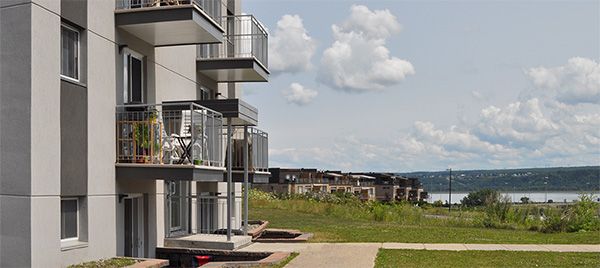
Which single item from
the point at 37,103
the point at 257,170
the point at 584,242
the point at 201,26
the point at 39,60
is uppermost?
the point at 201,26

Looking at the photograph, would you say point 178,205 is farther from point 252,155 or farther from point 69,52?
point 69,52

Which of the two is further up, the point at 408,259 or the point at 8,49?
the point at 8,49

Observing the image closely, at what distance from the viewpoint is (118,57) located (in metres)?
14.6

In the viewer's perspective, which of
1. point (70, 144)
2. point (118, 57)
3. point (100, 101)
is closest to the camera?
point (70, 144)

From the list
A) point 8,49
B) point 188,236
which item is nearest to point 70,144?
point 8,49

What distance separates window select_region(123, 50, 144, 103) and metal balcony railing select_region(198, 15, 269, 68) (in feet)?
16.4

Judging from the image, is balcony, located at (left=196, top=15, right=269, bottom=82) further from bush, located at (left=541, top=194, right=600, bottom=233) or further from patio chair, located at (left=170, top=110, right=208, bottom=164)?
bush, located at (left=541, top=194, right=600, bottom=233)

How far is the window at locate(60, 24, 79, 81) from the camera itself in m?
12.8

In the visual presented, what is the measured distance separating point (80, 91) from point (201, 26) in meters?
3.37

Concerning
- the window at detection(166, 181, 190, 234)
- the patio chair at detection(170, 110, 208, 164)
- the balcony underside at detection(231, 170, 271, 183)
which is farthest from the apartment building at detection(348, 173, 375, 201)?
the patio chair at detection(170, 110, 208, 164)

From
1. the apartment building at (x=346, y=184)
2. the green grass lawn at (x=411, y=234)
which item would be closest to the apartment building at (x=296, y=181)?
the apartment building at (x=346, y=184)

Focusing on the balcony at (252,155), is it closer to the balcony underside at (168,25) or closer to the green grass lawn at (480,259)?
the balcony underside at (168,25)

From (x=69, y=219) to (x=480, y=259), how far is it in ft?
28.1

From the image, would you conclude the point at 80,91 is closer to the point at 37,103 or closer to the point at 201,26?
the point at 37,103
